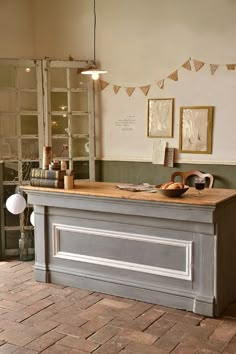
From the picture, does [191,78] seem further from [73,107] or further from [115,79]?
[73,107]

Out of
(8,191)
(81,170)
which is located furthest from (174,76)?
(8,191)

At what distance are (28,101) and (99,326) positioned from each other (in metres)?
2.94

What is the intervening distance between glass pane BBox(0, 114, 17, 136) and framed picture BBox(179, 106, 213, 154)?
190cm

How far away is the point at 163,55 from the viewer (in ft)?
17.3

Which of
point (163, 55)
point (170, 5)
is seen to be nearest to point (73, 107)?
point (163, 55)

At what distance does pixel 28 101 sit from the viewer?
18.3 ft

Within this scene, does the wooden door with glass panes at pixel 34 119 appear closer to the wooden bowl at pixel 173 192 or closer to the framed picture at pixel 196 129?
the framed picture at pixel 196 129

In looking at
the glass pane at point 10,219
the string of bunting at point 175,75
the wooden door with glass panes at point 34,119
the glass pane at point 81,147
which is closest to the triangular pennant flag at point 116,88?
the string of bunting at point 175,75

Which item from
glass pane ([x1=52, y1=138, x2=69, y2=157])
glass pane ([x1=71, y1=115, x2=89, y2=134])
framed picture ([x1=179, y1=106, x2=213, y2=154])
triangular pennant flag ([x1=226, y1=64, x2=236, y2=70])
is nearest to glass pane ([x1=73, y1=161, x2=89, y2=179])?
glass pane ([x1=52, y1=138, x2=69, y2=157])

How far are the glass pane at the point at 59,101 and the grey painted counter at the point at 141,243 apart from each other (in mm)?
1352

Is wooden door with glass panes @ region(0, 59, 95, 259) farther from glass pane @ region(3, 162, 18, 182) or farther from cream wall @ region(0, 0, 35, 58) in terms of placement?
cream wall @ region(0, 0, 35, 58)

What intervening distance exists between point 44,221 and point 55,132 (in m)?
1.44

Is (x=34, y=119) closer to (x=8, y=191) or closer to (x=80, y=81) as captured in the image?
(x=80, y=81)

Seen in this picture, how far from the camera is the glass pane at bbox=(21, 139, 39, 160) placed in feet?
18.3
